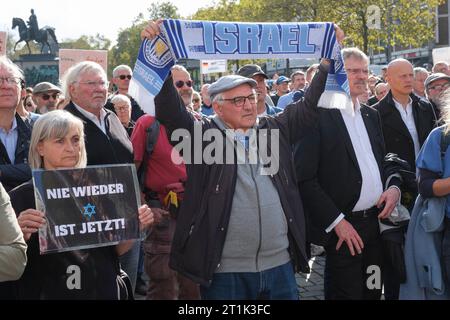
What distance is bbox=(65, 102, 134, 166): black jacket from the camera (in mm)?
3562

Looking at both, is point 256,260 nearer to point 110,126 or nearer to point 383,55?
point 110,126

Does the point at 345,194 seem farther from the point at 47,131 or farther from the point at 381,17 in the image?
the point at 381,17

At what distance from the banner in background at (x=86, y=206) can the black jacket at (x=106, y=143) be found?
2.61 feet

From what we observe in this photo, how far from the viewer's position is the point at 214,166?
119 inches

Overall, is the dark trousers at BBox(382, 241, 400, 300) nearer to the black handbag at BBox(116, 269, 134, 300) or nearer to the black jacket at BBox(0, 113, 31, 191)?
the black handbag at BBox(116, 269, 134, 300)

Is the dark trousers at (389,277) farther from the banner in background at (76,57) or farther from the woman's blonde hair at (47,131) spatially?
the banner in background at (76,57)

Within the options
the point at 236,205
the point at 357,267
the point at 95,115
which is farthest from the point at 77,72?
the point at 357,267

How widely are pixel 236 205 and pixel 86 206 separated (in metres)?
0.80

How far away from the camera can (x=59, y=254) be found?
2.65m

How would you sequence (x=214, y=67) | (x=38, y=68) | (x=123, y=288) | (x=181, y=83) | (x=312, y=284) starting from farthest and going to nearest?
1. (x=38, y=68)
2. (x=214, y=67)
3. (x=312, y=284)
4. (x=181, y=83)
5. (x=123, y=288)

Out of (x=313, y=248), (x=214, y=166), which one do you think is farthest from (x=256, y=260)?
(x=313, y=248)

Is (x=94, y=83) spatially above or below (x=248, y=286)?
above

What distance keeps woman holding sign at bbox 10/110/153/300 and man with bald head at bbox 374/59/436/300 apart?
2.77 meters

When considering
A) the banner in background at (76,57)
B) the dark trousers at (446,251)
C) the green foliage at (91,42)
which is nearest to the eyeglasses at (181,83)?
the dark trousers at (446,251)
